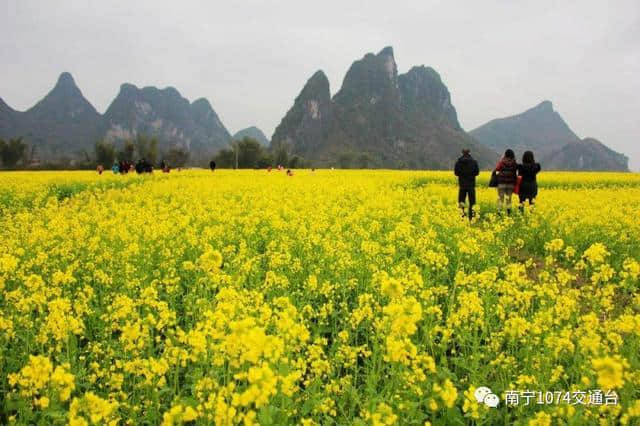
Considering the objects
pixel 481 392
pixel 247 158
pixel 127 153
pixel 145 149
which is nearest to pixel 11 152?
pixel 127 153

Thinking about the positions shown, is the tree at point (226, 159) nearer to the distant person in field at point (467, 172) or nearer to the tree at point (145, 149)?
the tree at point (145, 149)

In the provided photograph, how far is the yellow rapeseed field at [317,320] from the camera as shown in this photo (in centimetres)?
315

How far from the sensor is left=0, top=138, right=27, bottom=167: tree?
72625 mm

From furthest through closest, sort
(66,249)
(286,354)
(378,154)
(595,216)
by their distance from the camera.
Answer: (378,154) < (595,216) < (66,249) < (286,354)

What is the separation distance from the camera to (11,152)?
7338cm

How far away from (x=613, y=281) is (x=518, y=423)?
226 inches

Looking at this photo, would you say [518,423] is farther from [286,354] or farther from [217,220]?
[217,220]

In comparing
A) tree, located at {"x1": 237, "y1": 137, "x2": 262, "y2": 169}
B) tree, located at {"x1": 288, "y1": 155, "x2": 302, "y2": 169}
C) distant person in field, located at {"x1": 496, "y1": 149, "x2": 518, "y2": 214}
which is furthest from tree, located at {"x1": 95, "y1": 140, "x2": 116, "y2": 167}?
distant person in field, located at {"x1": 496, "y1": 149, "x2": 518, "y2": 214}

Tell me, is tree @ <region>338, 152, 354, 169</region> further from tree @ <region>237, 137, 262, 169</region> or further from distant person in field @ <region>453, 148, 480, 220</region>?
distant person in field @ <region>453, 148, 480, 220</region>

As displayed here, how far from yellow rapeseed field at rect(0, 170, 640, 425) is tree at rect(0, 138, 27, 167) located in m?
71.4

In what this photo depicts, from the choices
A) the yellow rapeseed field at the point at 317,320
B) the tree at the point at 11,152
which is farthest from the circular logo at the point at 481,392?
the tree at the point at 11,152

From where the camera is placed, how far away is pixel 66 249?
24.2 feet

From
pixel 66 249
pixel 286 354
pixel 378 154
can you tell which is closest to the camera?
pixel 286 354

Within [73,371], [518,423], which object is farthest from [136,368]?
[518,423]
